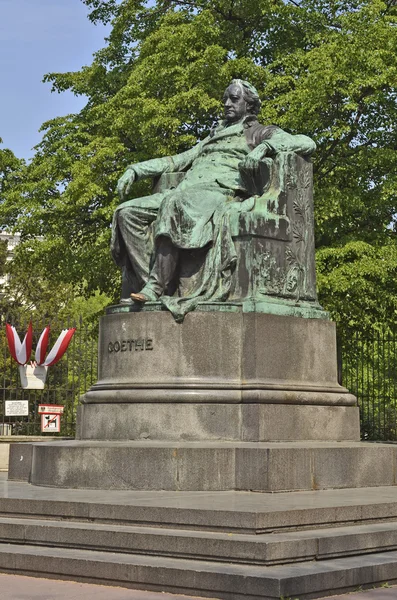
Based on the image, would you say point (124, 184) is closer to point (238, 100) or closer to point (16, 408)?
point (238, 100)

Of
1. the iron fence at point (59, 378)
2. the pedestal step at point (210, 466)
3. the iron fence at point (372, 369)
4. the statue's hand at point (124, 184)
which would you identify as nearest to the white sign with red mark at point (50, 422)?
the iron fence at point (59, 378)

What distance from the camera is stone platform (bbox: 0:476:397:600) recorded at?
6.38m

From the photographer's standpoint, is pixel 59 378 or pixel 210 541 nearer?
pixel 210 541

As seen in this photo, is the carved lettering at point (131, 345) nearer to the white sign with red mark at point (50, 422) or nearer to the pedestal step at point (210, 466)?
the pedestal step at point (210, 466)

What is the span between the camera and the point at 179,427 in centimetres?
966

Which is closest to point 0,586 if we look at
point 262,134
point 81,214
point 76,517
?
point 76,517

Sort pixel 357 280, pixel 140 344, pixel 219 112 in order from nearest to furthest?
pixel 140 344 → pixel 357 280 → pixel 219 112

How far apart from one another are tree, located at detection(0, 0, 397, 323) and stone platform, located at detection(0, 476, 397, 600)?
42.0 feet

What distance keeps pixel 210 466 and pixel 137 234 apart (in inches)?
117

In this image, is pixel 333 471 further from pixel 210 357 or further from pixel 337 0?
pixel 337 0

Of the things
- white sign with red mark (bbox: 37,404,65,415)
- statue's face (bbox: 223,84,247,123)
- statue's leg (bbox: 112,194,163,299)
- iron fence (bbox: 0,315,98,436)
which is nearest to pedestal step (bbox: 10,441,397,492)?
statue's leg (bbox: 112,194,163,299)

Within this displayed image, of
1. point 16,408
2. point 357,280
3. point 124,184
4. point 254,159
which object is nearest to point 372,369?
point 357,280

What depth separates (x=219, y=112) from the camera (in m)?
22.8

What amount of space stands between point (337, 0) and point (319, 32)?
967mm
